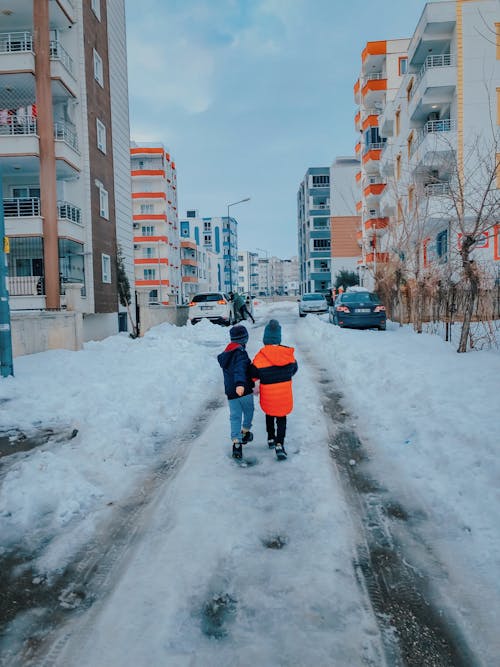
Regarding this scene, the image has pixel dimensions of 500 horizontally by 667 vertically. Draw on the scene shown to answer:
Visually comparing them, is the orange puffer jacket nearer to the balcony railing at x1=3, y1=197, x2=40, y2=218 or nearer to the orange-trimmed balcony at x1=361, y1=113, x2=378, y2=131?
the balcony railing at x1=3, y1=197, x2=40, y2=218

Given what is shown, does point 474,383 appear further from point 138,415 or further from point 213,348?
point 213,348

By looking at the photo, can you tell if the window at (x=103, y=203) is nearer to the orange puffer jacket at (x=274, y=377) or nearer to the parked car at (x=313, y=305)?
the parked car at (x=313, y=305)

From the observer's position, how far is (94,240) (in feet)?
66.4

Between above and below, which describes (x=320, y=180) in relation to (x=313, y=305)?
above

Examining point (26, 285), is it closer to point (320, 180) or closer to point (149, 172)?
point (149, 172)

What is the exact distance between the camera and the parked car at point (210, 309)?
23016 mm

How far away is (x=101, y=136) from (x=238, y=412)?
20.1 meters

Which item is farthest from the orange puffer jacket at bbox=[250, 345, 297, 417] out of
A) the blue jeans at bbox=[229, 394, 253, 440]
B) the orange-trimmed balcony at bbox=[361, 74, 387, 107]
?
the orange-trimmed balcony at bbox=[361, 74, 387, 107]

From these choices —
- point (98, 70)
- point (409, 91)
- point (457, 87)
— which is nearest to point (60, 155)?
point (98, 70)

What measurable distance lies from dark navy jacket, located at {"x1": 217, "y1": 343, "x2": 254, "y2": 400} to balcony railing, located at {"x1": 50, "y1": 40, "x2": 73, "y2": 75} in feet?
57.4

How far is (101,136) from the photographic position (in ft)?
70.7

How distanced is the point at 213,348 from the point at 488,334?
7.73m

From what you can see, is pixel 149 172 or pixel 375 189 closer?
pixel 375 189

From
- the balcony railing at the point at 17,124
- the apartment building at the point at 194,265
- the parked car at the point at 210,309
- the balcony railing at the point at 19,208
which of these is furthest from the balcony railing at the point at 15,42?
the apartment building at the point at 194,265
